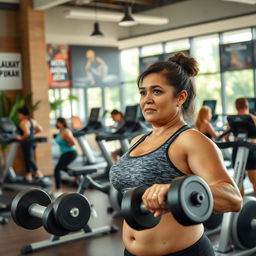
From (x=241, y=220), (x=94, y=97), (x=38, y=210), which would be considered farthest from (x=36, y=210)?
(x=94, y=97)

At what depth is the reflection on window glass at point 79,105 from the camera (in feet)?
41.8

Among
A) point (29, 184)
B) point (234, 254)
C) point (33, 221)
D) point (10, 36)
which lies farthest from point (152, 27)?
point (33, 221)

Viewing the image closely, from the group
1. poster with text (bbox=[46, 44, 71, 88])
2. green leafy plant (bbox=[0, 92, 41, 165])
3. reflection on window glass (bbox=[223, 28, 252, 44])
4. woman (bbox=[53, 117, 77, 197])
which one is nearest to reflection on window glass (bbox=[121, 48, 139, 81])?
poster with text (bbox=[46, 44, 71, 88])

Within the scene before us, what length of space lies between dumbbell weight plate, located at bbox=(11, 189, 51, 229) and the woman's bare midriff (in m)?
0.43

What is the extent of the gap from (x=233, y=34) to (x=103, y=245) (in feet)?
25.0

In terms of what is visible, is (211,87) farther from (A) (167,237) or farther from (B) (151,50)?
(A) (167,237)

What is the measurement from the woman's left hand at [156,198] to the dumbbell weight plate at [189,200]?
0.09ft

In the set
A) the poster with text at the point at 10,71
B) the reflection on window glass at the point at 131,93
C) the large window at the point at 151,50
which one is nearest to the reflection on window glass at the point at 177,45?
the large window at the point at 151,50

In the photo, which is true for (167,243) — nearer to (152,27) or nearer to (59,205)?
(59,205)

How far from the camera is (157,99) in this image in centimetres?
157

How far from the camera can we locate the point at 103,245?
4684 mm

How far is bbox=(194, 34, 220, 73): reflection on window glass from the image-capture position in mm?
11448

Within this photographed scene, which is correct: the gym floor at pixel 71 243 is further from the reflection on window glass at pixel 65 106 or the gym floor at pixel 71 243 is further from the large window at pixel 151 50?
the large window at pixel 151 50

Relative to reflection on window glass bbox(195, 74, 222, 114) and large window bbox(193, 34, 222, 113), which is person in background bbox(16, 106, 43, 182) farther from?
reflection on window glass bbox(195, 74, 222, 114)
